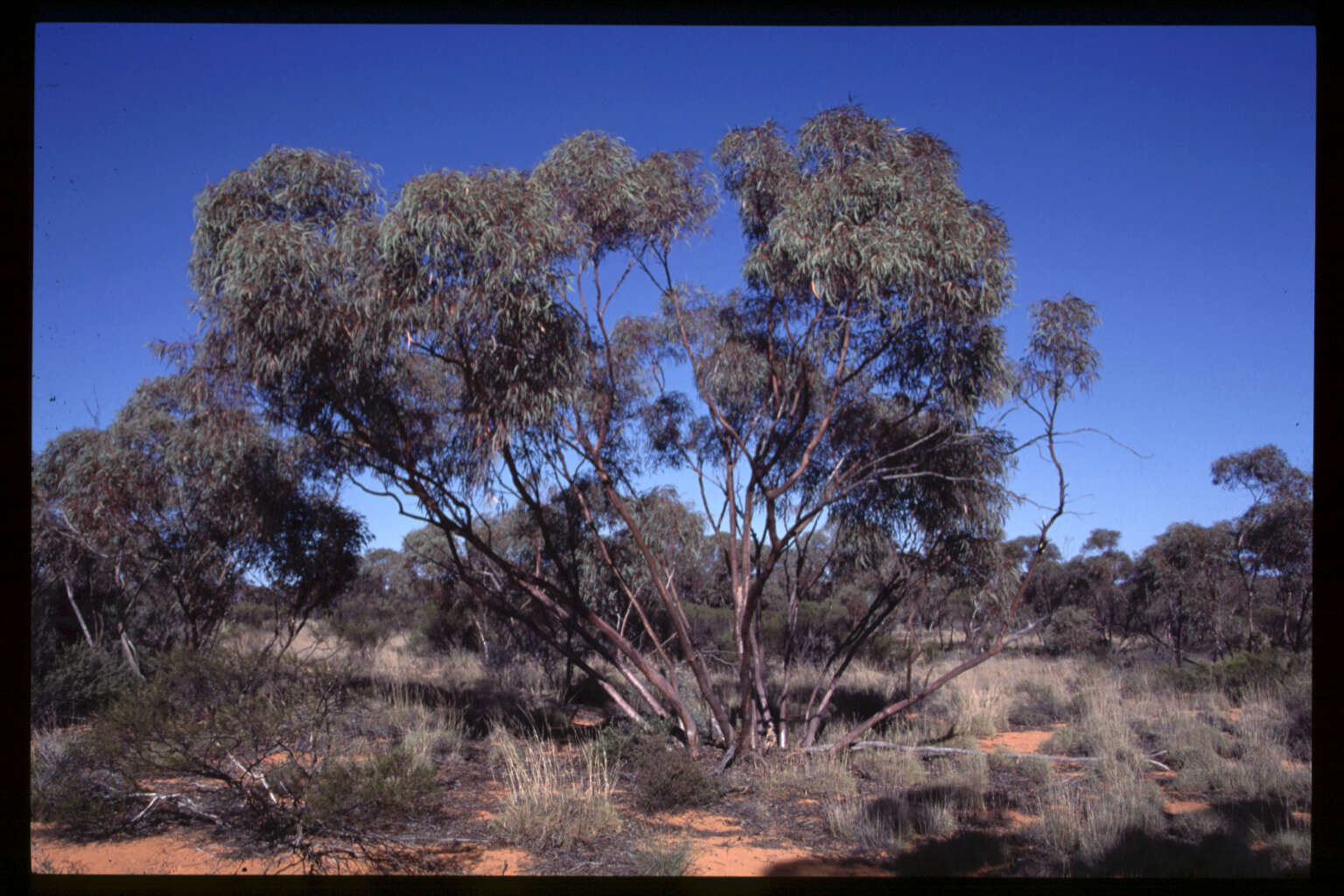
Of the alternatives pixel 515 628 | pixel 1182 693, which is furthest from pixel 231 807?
pixel 1182 693

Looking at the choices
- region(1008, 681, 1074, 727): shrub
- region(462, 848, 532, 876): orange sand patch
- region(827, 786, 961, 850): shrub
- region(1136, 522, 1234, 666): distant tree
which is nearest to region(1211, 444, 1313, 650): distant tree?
region(1136, 522, 1234, 666): distant tree

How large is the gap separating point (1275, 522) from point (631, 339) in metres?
12.4

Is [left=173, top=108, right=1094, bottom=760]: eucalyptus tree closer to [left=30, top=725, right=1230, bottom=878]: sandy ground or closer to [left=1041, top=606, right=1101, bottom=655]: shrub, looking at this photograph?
[left=30, top=725, right=1230, bottom=878]: sandy ground

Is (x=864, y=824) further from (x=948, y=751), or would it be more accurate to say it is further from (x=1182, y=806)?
(x=1182, y=806)

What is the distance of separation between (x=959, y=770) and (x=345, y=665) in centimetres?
580

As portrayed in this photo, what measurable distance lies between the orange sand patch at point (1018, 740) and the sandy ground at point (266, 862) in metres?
4.98

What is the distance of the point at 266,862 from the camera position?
508 centimetres

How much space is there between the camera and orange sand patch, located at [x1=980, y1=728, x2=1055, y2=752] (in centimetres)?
1020

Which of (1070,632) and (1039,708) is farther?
(1070,632)

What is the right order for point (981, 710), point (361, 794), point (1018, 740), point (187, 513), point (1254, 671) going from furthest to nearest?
point (1254, 671), point (981, 710), point (1018, 740), point (187, 513), point (361, 794)

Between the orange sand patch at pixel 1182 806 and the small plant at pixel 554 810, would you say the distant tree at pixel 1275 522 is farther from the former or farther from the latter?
the small plant at pixel 554 810

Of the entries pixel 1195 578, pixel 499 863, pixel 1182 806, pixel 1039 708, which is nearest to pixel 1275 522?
pixel 1195 578

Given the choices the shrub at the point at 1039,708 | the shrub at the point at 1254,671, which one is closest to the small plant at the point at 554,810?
the shrub at the point at 1039,708

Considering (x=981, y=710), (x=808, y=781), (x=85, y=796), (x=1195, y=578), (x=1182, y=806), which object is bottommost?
(x=981, y=710)
